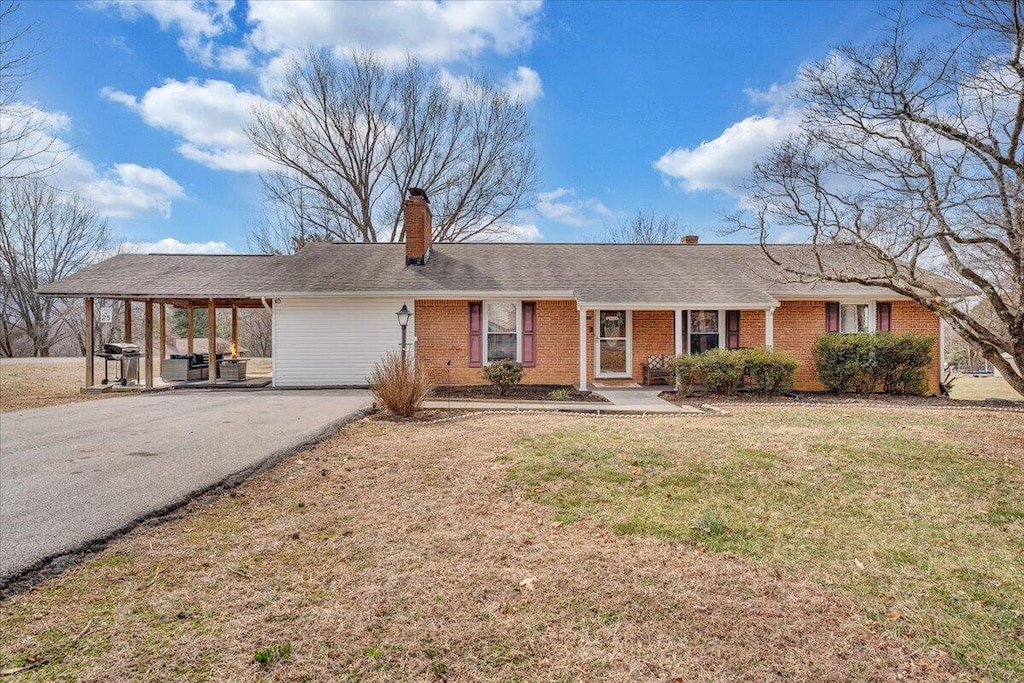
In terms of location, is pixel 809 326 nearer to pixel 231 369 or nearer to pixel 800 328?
pixel 800 328

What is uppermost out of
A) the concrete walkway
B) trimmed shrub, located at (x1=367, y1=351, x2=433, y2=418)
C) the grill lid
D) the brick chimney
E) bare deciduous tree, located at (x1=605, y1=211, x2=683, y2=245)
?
bare deciduous tree, located at (x1=605, y1=211, x2=683, y2=245)

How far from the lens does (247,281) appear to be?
15008mm

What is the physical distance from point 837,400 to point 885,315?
14.5ft

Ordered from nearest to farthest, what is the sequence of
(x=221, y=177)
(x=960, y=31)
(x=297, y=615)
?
1. (x=297, y=615)
2. (x=960, y=31)
3. (x=221, y=177)

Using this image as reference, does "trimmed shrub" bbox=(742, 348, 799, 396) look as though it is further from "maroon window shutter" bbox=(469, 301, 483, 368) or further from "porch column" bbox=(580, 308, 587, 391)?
"maroon window shutter" bbox=(469, 301, 483, 368)

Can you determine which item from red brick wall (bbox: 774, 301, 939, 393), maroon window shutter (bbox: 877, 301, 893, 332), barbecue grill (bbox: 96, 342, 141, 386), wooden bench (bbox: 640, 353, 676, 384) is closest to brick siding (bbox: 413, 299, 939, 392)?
red brick wall (bbox: 774, 301, 939, 393)

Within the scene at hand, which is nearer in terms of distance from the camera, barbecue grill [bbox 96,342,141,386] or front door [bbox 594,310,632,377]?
barbecue grill [bbox 96,342,141,386]

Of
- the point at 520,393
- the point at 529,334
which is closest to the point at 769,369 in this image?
the point at 520,393

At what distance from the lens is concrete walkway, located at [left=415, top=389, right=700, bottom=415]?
10.2 meters

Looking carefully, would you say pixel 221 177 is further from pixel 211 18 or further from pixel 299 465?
pixel 299 465

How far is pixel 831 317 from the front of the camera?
14477mm

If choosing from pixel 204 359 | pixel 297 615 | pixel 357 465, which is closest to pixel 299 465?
pixel 357 465

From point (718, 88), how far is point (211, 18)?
44.8ft

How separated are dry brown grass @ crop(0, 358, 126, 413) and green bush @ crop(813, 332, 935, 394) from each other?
1860 centimetres
